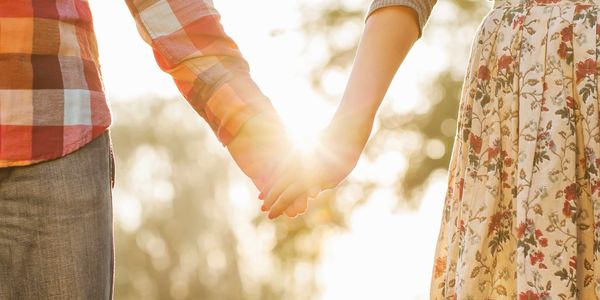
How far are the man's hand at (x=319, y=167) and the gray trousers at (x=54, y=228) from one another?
0.69 meters

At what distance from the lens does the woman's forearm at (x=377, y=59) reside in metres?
2.62

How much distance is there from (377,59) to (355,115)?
16 centimetres

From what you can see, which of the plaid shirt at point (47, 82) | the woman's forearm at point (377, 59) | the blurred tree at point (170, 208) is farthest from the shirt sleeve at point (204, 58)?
the blurred tree at point (170, 208)

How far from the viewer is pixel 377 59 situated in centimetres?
263

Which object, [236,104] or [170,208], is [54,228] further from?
[170,208]

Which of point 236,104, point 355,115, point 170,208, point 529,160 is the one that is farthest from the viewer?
point 170,208

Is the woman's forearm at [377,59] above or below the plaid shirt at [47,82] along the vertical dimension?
above

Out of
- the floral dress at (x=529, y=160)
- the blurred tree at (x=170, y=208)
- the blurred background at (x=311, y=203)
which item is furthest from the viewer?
the blurred tree at (x=170, y=208)

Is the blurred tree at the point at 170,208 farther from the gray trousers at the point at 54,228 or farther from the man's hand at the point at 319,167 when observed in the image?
the gray trousers at the point at 54,228

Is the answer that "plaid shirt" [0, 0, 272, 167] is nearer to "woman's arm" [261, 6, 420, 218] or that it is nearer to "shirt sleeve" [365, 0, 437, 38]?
"woman's arm" [261, 6, 420, 218]

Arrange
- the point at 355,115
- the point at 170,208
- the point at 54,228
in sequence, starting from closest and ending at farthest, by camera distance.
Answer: the point at 54,228, the point at 355,115, the point at 170,208

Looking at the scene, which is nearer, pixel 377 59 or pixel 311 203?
pixel 377 59

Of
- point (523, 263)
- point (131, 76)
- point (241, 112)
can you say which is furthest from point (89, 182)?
point (131, 76)

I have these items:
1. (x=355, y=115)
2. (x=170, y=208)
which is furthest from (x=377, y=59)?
(x=170, y=208)
